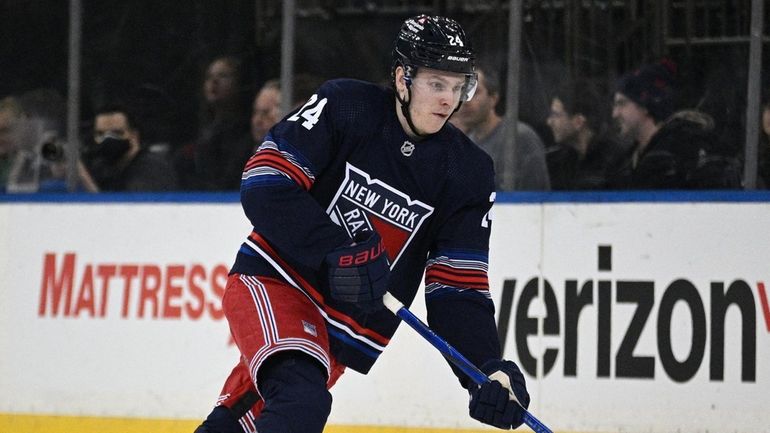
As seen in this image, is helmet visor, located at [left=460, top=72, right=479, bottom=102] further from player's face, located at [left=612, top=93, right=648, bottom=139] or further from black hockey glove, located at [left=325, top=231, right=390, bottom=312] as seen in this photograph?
player's face, located at [left=612, top=93, right=648, bottom=139]

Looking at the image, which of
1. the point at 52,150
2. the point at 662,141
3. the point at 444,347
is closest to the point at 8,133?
the point at 52,150

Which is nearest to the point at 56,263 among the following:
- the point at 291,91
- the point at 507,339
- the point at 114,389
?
the point at 114,389

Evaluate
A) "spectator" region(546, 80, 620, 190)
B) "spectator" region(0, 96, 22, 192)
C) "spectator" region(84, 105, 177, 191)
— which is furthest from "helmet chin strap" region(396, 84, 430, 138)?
"spectator" region(0, 96, 22, 192)

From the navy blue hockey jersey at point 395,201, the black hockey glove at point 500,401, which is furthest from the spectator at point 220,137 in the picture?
the black hockey glove at point 500,401

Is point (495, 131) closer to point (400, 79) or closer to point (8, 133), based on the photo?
point (400, 79)

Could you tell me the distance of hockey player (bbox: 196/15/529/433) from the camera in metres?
3.20

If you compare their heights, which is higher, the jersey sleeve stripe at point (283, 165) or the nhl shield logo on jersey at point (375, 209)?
the jersey sleeve stripe at point (283, 165)

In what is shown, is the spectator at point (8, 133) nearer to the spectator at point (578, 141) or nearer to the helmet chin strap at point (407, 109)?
the spectator at point (578, 141)

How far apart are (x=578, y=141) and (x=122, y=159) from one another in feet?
6.01

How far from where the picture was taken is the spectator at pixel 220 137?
557cm

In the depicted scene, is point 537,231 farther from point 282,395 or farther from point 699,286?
point 282,395

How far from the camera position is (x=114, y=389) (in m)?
5.34

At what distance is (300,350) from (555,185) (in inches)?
80.8

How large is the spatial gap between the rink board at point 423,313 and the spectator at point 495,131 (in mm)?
211
